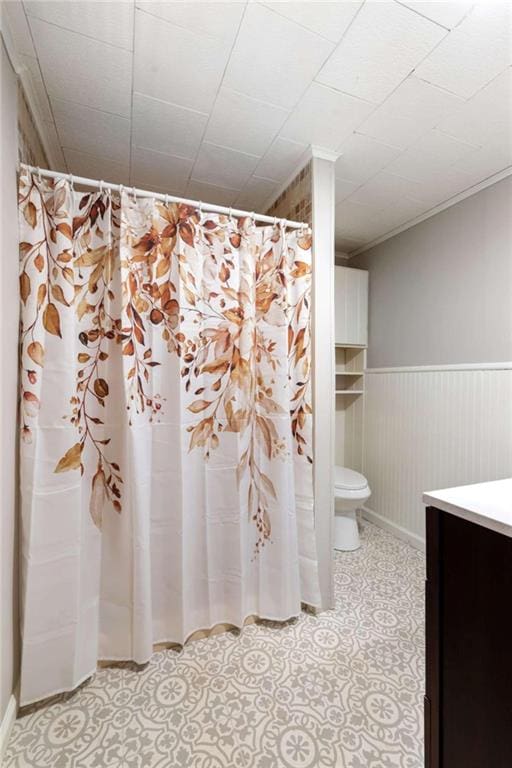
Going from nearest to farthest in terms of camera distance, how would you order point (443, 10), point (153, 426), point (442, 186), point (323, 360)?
point (443, 10) < point (153, 426) < point (323, 360) < point (442, 186)

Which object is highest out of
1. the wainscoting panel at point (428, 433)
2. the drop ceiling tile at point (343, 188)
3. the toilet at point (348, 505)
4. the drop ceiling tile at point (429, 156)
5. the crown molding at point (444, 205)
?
A: the drop ceiling tile at point (343, 188)

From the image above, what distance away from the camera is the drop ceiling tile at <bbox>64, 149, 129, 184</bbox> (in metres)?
1.79

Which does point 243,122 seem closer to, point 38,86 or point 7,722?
point 38,86

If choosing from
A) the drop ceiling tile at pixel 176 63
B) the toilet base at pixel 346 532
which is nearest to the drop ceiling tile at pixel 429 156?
the drop ceiling tile at pixel 176 63

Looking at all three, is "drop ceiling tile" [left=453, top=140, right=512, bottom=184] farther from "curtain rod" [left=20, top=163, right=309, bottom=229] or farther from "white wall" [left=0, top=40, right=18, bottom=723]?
"white wall" [left=0, top=40, right=18, bottom=723]

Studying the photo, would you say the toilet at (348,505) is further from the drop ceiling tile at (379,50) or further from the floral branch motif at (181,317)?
the drop ceiling tile at (379,50)

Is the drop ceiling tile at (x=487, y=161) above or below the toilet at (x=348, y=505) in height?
above

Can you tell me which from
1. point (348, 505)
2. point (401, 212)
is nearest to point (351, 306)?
point (401, 212)

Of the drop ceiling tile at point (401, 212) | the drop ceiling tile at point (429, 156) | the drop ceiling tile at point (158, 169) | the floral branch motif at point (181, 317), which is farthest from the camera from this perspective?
the drop ceiling tile at point (401, 212)

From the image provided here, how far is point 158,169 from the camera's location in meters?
1.90

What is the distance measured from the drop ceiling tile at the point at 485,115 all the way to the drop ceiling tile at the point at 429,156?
0.15 feet

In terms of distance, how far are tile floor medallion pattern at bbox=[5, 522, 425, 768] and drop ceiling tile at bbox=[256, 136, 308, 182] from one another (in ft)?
7.83

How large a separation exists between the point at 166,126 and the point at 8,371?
1303 millimetres

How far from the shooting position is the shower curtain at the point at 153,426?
126 centimetres
